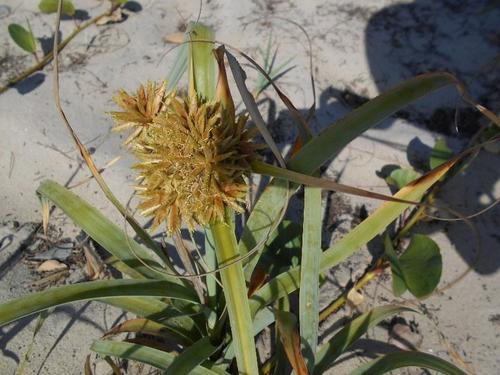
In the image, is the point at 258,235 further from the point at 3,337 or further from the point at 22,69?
the point at 22,69

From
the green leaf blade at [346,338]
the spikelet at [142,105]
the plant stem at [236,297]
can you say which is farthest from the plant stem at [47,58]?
the green leaf blade at [346,338]

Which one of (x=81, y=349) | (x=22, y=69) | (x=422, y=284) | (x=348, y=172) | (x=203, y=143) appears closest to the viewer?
(x=203, y=143)

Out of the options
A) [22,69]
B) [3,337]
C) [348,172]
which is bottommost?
[3,337]

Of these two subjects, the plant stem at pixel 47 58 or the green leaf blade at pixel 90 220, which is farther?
the plant stem at pixel 47 58

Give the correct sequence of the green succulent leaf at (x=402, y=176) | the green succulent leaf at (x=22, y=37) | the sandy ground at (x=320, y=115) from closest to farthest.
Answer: the sandy ground at (x=320, y=115)
the green succulent leaf at (x=402, y=176)
the green succulent leaf at (x=22, y=37)

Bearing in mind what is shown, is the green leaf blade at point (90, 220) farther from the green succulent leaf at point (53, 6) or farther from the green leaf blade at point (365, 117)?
the green succulent leaf at point (53, 6)

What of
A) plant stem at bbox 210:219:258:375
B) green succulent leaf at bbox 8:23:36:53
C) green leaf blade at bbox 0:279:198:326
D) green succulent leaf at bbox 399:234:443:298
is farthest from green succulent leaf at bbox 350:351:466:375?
green succulent leaf at bbox 8:23:36:53

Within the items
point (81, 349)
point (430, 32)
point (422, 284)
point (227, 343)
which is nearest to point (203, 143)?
point (227, 343)
